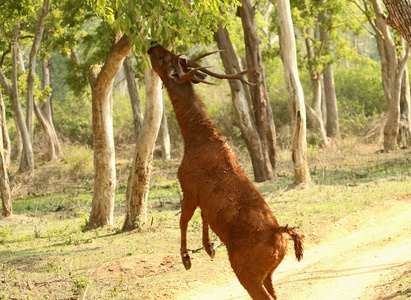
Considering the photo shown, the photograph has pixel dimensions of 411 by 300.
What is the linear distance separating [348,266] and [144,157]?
13.1ft

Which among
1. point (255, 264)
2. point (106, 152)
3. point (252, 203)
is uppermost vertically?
point (106, 152)

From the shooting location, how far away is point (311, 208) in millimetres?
10672

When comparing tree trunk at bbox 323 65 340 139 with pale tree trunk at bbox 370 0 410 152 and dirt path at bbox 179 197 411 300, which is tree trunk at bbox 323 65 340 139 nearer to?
pale tree trunk at bbox 370 0 410 152

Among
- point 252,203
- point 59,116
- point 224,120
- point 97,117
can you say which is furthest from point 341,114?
point 252,203

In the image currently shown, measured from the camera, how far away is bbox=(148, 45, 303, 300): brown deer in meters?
4.23

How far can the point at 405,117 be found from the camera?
20.1 meters

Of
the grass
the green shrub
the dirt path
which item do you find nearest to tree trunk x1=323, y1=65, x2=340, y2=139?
the grass

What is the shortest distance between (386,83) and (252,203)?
56.5 ft

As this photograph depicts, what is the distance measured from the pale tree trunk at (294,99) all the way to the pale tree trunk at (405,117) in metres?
8.09

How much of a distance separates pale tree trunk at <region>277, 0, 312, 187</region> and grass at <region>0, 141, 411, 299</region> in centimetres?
57

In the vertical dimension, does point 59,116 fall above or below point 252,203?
above

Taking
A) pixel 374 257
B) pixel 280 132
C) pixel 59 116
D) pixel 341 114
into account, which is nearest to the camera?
pixel 374 257

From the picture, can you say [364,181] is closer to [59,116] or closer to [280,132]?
[280,132]

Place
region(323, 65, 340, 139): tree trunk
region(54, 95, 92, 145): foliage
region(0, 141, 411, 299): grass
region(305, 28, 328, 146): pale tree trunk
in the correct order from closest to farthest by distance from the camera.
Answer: region(0, 141, 411, 299): grass
region(305, 28, 328, 146): pale tree trunk
region(323, 65, 340, 139): tree trunk
region(54, 95, 92, 145): foliage
